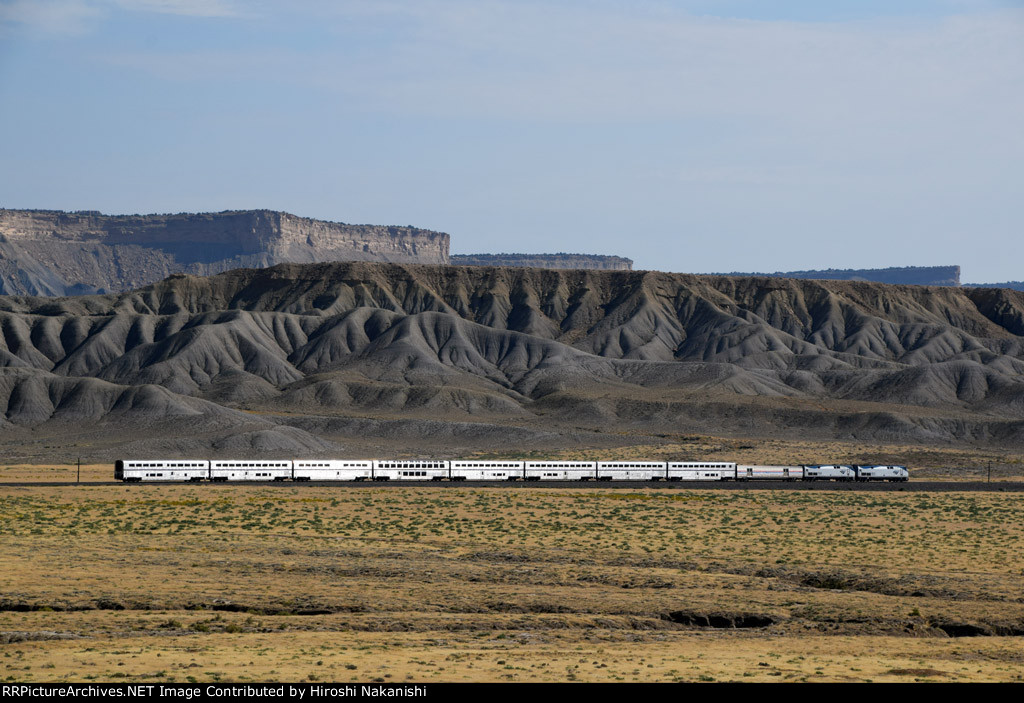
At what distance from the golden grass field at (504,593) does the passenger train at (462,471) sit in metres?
17.9

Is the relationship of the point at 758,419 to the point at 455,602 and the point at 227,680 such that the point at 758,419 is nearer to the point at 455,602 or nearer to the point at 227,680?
the point at 455,602

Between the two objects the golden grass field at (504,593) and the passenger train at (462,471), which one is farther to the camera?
the passenger train at (462,471)

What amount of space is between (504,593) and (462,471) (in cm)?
→ 5175

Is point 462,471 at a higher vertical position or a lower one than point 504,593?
higher

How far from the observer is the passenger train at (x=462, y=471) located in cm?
8881

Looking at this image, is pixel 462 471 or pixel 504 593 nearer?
pixel 504 593

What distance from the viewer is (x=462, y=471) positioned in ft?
301

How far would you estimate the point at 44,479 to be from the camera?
302 ft

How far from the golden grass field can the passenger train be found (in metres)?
17.9

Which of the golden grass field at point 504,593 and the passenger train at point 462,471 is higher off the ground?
the passenger train at point 462,471

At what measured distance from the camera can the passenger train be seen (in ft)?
291

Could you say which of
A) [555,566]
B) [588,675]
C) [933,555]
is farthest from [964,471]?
[588,675]

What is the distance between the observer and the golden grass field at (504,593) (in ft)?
95.7
